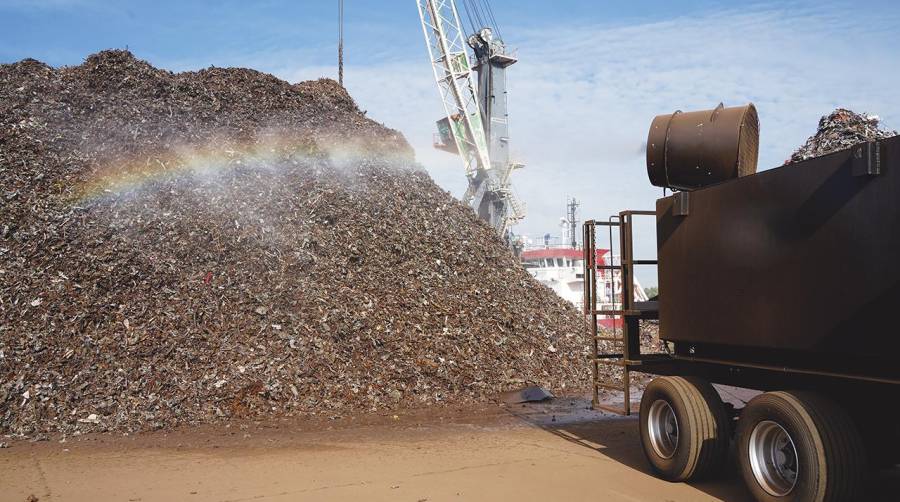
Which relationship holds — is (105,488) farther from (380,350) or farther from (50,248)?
(50,248)

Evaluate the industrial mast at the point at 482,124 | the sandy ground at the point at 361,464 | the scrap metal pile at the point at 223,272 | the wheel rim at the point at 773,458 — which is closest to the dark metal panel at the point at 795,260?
the wheel rim at the point at 773,458

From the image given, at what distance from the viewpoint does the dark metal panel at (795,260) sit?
16.9 ft

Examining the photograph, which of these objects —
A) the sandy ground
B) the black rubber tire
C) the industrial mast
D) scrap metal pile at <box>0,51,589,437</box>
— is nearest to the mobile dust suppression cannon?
the black rubber tire

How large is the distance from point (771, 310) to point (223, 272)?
10314 mm

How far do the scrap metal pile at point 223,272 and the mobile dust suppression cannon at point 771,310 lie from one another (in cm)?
582

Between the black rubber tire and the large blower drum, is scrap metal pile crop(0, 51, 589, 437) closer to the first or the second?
the large blower drum

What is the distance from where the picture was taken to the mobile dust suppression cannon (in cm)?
521

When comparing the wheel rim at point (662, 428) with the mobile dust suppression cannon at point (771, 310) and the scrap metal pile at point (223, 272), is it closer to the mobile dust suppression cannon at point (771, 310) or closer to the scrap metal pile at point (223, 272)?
the mobile dust suppression cannon at point (771, 310)

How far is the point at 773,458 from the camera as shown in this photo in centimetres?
588

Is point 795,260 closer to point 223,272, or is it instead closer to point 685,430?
point 685,430

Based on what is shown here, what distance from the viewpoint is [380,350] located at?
1271 cm

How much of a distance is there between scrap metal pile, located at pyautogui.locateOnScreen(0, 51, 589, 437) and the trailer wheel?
5.36 m

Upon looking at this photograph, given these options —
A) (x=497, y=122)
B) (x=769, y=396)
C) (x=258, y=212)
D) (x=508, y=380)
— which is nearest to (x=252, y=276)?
(x=258, y=212)

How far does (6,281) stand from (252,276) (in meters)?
4.13
